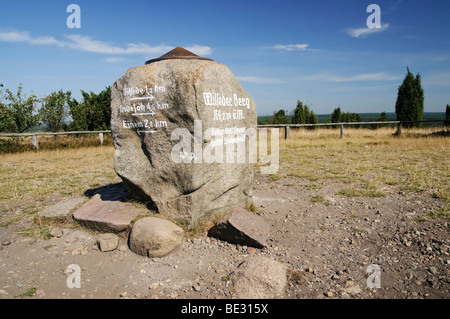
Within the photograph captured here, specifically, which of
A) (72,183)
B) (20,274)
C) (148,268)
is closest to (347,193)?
(148,268)

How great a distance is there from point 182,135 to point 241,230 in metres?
1.43

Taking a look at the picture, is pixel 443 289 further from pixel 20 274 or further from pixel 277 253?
pixel 20 274

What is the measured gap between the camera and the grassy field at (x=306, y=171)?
5.62 metres

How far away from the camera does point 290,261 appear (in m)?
3.50

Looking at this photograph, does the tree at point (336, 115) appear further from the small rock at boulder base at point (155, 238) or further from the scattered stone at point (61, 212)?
the small rock at boulder base at point (155, 238)

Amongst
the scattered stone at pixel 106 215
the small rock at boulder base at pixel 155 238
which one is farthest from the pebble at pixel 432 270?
the scattered stone at pixel 106 215

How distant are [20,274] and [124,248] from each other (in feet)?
3.56

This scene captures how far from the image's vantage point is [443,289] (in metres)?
2.79

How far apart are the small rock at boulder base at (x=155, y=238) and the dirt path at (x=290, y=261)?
10 centimetres

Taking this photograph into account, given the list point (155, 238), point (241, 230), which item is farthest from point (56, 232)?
point (241, 230)

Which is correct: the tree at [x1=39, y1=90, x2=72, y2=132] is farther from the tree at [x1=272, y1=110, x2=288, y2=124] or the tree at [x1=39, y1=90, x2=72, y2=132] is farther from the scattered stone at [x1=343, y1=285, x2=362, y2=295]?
the scattered stone at [x1=343, y1=285, x2=362, y2=295]

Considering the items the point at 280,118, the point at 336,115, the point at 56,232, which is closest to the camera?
the point at 56,232

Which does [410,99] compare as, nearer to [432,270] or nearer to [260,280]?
[432,270]

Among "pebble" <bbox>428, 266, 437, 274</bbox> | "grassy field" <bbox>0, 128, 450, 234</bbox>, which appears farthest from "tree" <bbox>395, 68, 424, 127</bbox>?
"pebble" <bbox>428, 266, 437, 274</bbox>
